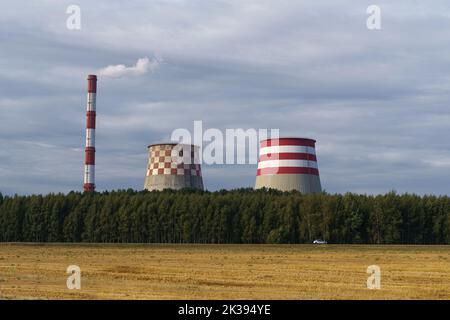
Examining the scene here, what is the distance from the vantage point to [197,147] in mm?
91562

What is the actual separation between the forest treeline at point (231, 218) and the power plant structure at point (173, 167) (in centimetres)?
267

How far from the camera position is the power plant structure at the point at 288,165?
258 ft

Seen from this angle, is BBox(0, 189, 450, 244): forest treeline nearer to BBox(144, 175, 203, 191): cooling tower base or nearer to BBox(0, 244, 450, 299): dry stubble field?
BBox(144, 175, 203, 191): cooling tower base

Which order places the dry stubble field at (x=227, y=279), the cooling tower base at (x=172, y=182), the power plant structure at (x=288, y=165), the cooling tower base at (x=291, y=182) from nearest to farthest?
A: the dry stubble field at (x=227, y=279), the power plant structure at (x=288, y=165), the cooling tower base at (x=291, y=182), the cooling tower base at (x=172, y=182)

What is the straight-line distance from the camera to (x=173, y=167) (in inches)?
3568

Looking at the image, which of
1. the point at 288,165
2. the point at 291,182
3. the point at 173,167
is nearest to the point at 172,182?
the point at 173,167

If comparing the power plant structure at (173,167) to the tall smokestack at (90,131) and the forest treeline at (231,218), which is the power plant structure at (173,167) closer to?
the forest treeline at (231,218)

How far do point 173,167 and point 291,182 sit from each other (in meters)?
18.1

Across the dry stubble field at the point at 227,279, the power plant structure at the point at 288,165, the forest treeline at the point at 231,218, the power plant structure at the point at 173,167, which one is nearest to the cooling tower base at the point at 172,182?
the power plant structure at the point at 173,167

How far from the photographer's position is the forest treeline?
78.2m
